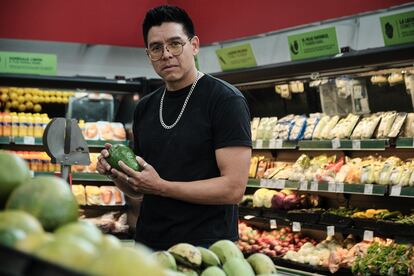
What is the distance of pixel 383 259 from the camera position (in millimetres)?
4625

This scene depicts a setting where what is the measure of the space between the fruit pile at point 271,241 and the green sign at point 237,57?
4.95 ft

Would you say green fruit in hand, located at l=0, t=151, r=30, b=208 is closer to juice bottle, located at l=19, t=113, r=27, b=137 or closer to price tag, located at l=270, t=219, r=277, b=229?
price tag, located at l=270, t=219, r=277, b=229

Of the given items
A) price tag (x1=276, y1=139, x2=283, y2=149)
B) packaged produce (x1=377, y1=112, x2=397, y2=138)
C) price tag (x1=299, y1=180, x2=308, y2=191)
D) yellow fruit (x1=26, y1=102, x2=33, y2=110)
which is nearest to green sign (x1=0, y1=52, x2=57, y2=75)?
yellow fruit (x1=26, y1=102, x2=33, y2=110)

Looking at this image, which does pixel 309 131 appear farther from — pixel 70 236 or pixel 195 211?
pixel 70 236

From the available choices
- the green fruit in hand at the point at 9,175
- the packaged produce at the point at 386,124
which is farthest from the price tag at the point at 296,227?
the green fruit in hand at the point at 9,175

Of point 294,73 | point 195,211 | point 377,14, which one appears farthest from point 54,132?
point 377,14

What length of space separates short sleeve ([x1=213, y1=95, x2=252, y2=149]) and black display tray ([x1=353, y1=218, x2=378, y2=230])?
7.32ft

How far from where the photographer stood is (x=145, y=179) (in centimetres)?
260

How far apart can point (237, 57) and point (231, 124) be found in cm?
313

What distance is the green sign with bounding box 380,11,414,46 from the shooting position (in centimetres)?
437

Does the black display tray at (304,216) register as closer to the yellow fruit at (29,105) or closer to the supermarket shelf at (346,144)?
the supermarket shelf at (346,144)

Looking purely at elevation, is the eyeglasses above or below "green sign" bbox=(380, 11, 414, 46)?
below

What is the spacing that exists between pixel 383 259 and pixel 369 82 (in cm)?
142

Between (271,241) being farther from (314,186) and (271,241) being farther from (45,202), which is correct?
(45,202)
